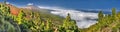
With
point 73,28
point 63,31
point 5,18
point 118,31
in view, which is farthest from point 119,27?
point 5,18

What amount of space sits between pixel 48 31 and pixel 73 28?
18308 mm

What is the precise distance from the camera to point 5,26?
23.5 meters

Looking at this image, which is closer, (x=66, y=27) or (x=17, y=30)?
(x=17, y=30)

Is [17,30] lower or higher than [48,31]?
higher

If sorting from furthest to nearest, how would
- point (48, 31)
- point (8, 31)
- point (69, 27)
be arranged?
point (69, 27)
point (48, 31)
point (8, 31)

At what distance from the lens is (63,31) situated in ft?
321

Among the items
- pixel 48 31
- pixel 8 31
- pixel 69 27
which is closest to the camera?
pixel 8 31

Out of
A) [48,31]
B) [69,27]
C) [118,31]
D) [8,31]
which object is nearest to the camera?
[8,31]

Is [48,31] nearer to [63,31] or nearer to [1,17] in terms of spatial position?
[63,31]

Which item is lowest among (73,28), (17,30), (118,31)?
(118,31)

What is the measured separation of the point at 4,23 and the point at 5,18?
1128 mm

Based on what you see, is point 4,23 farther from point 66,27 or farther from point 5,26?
point 66,27

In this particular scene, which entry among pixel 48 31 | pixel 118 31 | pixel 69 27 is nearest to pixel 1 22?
pixel 48 31

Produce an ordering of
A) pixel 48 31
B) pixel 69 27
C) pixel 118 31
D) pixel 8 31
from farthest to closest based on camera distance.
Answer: pixel 118 31
pixel 69 27
pixel 48 31
pixel 8 31
